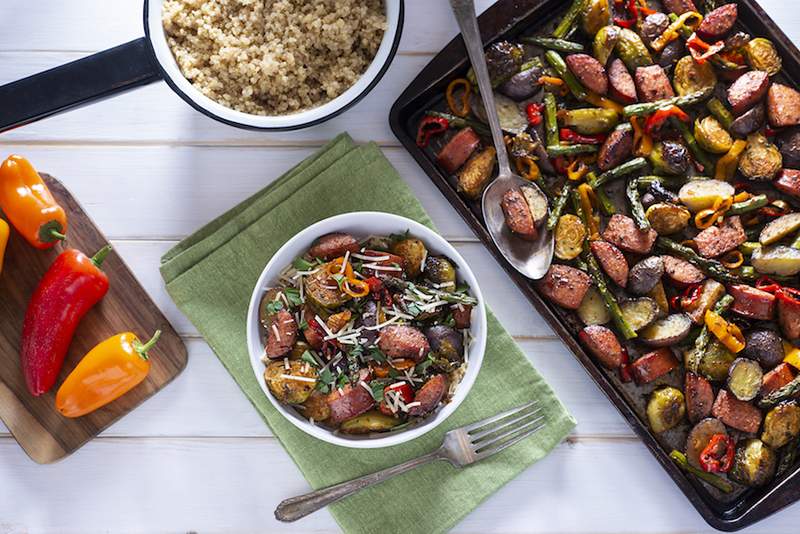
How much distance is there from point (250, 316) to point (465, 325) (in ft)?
2.04

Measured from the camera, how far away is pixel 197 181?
258cm

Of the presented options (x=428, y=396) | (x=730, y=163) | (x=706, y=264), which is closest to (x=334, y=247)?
(x=428, y=396)

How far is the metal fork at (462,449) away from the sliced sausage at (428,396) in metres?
0.35

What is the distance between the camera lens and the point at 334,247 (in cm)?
221

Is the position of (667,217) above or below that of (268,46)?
below

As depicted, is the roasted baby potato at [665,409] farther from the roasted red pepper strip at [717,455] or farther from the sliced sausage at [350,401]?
the sliced sausage at [350,401]

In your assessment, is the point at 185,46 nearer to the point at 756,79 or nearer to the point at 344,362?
the point at 344,362

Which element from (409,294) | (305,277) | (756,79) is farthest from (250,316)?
(756,79)

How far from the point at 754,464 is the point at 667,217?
80 centimetres

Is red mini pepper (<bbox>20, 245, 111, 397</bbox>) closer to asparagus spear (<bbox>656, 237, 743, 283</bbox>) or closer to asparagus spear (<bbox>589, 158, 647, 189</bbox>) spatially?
asparagus spear (<bbox>589, 158, 647, 189</bbox>)

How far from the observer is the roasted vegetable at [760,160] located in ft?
7.77

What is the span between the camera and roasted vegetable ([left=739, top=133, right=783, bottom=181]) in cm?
237

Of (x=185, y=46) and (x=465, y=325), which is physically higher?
(x=185, y=46)

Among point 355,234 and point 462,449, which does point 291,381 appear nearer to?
point 355,234
